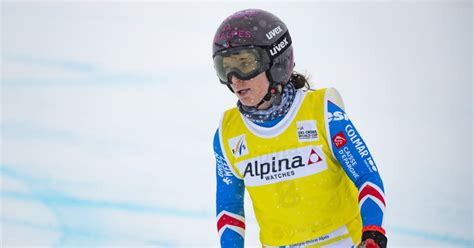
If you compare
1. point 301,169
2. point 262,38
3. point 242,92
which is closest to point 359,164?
point 301,169

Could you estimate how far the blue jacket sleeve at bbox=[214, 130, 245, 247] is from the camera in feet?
10.7

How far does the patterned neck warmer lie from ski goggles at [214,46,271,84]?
17 cm

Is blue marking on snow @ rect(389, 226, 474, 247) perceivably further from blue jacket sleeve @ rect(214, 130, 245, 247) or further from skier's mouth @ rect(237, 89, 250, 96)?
skier's mouth @ rect(237, 89, 250, 96)

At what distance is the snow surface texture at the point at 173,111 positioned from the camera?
611 centimetres

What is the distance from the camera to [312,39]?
345 inches

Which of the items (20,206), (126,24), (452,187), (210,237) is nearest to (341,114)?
(210,237)

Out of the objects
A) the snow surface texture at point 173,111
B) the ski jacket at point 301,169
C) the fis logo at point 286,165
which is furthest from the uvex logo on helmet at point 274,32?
the snow surface texture at point 173,111

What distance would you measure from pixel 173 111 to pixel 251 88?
5325 millimetres

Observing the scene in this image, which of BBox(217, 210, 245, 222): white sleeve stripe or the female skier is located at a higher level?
the female skier

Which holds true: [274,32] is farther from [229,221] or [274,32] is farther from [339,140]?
[229,221]

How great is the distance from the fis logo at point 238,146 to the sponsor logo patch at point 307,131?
27 cm

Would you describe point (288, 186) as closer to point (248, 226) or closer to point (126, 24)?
point (248, 226)

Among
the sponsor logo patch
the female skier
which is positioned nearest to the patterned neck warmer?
the female skier

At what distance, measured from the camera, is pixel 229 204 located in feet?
10.8
